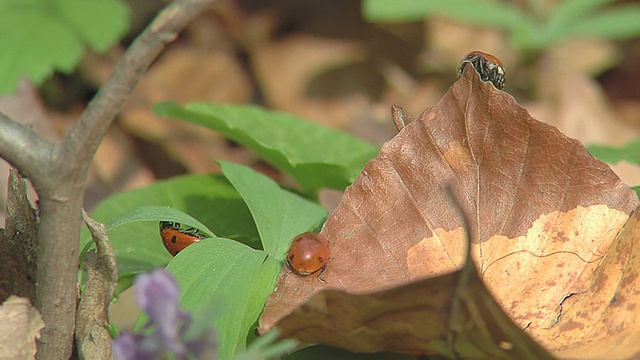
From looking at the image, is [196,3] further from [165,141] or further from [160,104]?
[165,141]

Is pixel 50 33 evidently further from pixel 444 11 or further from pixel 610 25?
pixel 610 25

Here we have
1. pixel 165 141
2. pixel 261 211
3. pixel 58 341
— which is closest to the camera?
pixel 58 341

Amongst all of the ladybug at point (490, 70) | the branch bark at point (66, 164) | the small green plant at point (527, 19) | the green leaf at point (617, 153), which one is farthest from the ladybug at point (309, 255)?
the small green plant at point (527, 19)

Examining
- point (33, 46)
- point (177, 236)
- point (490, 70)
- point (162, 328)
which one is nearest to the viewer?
point (162, 328)

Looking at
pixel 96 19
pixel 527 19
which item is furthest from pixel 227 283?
pixel 527 19

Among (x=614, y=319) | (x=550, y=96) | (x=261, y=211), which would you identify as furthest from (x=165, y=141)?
(x=614, y=319)

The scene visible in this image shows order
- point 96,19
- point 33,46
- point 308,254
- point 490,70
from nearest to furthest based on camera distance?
point 308,254 < point 490,70 < point 33,46 < point 96,19
